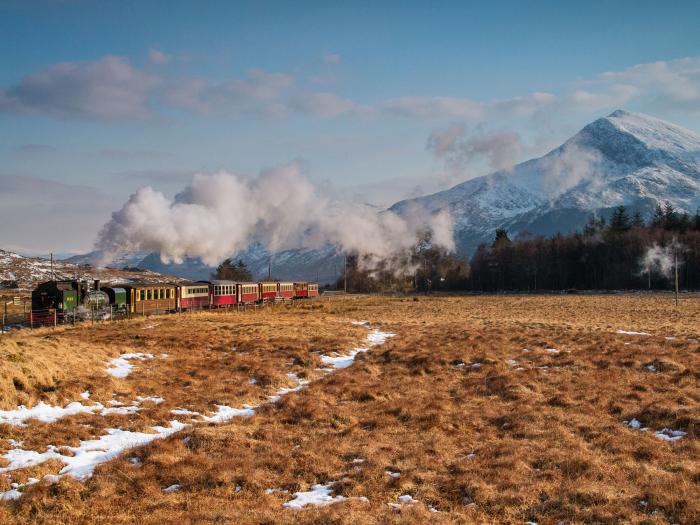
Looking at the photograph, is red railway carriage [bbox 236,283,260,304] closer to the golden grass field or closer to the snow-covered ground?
the golden grass field

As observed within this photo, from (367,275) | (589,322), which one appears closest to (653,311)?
(589,322)

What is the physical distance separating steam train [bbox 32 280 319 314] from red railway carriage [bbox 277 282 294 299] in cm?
185

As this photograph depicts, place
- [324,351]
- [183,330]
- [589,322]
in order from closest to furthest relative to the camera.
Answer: [324,351]
[183,330]
[589,322]

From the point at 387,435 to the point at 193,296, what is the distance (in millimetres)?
54253

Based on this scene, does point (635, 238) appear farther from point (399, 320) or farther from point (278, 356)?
point (278, 356)

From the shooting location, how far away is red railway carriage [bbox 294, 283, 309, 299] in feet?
319

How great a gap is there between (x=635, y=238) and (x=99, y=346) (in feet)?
405

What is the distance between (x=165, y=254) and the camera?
219 feet


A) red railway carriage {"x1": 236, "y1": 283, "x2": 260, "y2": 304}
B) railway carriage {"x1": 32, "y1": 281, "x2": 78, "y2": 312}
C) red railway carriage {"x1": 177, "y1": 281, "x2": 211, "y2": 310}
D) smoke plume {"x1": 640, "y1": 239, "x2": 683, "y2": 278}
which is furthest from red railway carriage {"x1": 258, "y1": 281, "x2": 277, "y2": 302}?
smoke plume {"x1": 640, "y1": 239, "x2": 683, "y2": 278}

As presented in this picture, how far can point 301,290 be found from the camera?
99.2 meters

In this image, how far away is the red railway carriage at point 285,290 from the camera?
89300 millimetres

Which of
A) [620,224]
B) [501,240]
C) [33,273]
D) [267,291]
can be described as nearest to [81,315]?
[267,291]

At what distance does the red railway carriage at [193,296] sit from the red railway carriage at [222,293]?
752 millimetres

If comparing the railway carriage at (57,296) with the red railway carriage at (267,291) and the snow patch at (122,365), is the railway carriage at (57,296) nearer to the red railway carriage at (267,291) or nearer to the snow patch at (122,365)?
the snow patch at (122,365)
